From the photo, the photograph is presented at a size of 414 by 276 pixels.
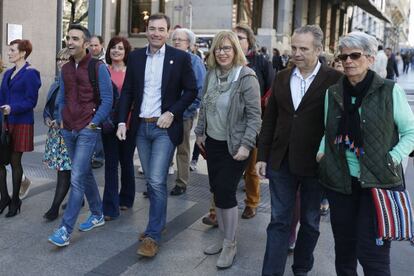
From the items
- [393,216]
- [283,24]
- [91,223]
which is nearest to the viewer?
[393,216]

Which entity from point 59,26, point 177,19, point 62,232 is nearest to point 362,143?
point 62,232

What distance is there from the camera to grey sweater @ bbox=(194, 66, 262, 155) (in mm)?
3990

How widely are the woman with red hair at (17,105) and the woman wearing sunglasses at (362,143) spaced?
3.25 meters

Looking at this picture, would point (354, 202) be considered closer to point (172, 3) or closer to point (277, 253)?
point (277, 253)

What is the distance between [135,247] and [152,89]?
1.43 meters

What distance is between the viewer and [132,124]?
172 inches

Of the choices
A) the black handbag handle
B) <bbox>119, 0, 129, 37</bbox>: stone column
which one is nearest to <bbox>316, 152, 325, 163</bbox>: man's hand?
the black handbag handle

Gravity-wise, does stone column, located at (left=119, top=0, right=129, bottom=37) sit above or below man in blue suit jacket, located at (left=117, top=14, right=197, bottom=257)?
above

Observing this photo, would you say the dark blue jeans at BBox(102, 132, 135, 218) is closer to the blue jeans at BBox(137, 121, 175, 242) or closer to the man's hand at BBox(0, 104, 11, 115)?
the blue jeans at BBox(137, 121, 175, 242)

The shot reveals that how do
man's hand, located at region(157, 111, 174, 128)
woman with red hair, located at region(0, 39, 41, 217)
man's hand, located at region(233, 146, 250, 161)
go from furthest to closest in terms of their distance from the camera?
woman with red hair, located at region(0, 39, 41, 217)
man's hand, located at region(157, 111, 174, 128)
man's hand, located at region(233, 146, 250, 161)

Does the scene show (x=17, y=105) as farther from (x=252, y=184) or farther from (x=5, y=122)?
(x=252, y=184)

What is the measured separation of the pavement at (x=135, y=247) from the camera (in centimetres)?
408

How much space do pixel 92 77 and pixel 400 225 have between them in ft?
9.50

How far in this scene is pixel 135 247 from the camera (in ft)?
14.9
